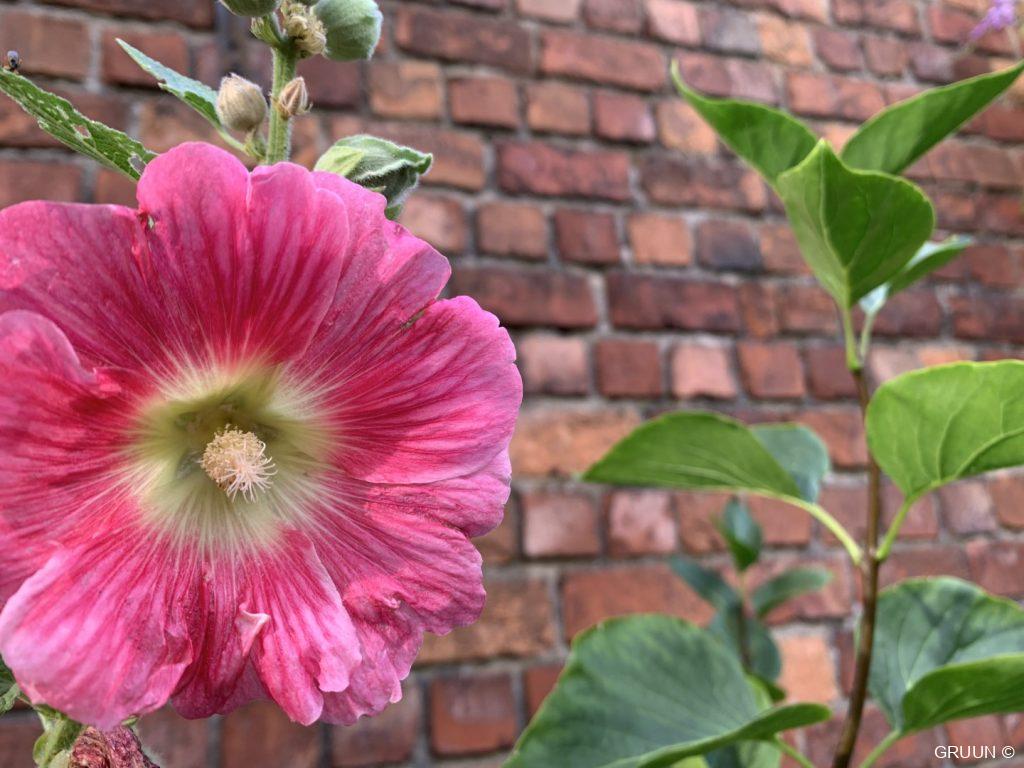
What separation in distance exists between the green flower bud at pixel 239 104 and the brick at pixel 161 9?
2.31 ft

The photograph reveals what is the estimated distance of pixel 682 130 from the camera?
1.11 metres

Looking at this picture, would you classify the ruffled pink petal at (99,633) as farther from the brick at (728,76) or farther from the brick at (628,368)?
the brick at (728,76)

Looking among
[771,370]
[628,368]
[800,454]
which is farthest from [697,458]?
[771,370]

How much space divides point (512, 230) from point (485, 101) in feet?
0.52

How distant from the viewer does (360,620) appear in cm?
22

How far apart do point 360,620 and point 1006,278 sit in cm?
127

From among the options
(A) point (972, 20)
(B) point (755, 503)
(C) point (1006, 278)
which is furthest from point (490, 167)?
(A) point (972, 20)

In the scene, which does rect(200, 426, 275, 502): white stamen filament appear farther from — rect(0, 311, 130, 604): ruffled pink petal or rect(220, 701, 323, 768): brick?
rect(220, 701, 323, 768): brick

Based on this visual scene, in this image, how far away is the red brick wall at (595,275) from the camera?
0.83m

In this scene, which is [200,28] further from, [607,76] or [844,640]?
[844,640]

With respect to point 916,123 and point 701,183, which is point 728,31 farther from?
point 916,123

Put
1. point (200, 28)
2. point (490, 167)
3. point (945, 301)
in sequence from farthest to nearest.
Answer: point (945, 301) → point (490, 167) → point (200, 28)

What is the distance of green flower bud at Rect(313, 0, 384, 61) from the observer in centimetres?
29

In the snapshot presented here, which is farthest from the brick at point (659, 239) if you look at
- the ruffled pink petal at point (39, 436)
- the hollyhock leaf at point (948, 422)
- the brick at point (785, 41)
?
the ruffled pink petal at point (39, 436)
